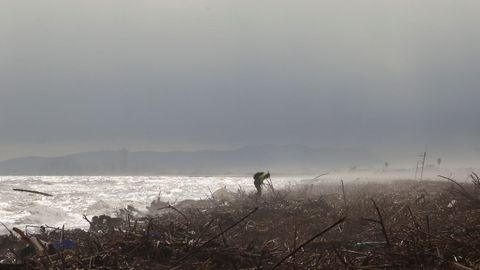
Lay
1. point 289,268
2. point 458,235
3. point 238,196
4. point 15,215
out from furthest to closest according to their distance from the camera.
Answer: point 15,215 < point 238,196 < point 458,235 < point 289,268

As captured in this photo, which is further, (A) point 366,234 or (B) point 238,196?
(B) point 238,196

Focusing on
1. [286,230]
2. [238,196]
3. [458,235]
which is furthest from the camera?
[238,196]

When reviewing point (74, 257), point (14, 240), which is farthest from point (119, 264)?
point (14, 240)

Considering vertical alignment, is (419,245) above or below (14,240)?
above

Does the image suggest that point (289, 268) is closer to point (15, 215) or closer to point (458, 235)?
point (458, 235)

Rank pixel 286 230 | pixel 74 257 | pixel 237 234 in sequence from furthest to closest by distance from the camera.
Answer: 1. pixel 286 230
2. pixel 237 234
3. pixel 74 257

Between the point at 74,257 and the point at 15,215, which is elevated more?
the point at 74,257

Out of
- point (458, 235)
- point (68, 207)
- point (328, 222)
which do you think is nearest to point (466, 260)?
point (458, 235)

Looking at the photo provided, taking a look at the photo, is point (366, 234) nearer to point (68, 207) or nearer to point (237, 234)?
point (237, 234)

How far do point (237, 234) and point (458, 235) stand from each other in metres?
3.07

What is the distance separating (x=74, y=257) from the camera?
11.8ft

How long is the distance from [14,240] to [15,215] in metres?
24.1

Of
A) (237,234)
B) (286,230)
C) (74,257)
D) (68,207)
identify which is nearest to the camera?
(74,257)

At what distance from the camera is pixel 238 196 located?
16.0 m
